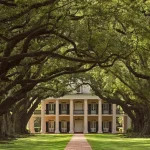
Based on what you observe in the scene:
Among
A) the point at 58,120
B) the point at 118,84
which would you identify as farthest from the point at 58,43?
the point at 58,120

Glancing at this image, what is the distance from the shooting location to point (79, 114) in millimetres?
88125

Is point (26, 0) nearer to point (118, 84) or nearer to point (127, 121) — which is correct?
point (118, 84)

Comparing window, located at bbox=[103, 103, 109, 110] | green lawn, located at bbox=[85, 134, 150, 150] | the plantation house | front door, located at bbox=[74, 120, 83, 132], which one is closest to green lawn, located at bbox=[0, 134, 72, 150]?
green lawn, located at bbox=[85, 134, 150, 150]

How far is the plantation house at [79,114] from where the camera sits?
3415 inches

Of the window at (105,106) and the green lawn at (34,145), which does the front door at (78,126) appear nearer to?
the window at (105,106)

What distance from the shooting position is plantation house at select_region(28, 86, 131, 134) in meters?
86.8

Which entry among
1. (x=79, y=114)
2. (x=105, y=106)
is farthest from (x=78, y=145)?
(x=105, y=106)

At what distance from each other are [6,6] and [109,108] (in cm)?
7094

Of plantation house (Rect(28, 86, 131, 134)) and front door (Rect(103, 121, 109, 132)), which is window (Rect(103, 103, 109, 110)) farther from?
front door (Rect(103, 121, 109, 132))

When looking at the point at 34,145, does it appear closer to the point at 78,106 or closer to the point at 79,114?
the point at 79,114

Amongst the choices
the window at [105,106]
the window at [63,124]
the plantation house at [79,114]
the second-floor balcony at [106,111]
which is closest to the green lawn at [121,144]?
the plantation house at [79,114]

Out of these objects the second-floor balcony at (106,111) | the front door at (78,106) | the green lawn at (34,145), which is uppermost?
the front door at (78,106)

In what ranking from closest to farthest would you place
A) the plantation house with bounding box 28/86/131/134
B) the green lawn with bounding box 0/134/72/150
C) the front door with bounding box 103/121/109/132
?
1. the green lawn with bounding box 0/134/72/150
2. the plantation house with bounding box 28/86/131/134
3. the front door with bounding box 103/121/109/132

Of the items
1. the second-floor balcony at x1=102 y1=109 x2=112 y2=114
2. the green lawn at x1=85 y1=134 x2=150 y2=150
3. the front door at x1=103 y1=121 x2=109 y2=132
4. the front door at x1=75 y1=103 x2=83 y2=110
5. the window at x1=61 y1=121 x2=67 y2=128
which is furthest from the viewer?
the front door at x1=75 y1=103 x2=83 y2=110
